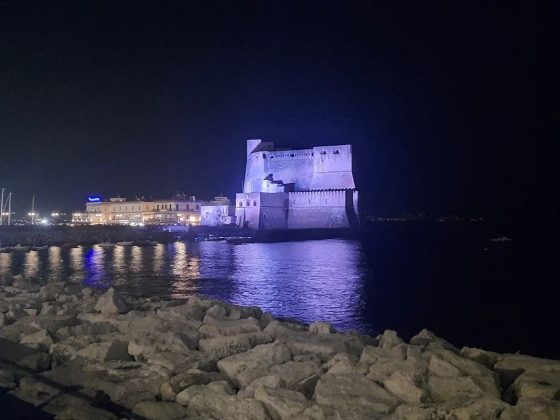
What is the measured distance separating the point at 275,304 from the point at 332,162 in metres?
35.3

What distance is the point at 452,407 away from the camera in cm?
304

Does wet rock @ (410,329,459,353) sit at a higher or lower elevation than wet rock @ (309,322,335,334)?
lower

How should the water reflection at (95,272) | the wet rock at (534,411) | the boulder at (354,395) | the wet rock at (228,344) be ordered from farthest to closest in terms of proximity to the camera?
the water reflection at (95,272) → the wet rock at (228,344) → the boulder at (354,395) → the wet rock at (534,411)

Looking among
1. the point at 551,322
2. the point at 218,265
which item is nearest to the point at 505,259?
the point at 218,265

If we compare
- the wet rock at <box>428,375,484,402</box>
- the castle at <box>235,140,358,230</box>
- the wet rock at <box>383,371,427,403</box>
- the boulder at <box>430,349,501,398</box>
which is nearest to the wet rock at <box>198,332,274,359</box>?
the wet rock at <box>383,371,427,403</box>

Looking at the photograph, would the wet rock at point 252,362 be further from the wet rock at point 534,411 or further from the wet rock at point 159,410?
the wet rock at point 534,411

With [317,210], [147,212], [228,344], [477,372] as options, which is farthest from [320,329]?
[147,212]

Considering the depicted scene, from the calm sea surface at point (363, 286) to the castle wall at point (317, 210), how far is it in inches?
714

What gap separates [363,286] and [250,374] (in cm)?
1184

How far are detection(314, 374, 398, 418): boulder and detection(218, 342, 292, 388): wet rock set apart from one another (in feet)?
1.70

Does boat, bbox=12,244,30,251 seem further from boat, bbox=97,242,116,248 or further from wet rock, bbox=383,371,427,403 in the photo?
wet rock, bbox=383,371,427,403

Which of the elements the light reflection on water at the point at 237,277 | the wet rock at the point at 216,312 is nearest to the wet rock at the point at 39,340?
the wet rock at the point at 216,312

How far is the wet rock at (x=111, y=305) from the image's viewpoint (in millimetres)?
6148

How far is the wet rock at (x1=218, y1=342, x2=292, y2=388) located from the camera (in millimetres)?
3855
